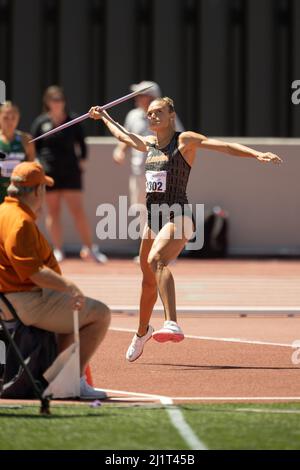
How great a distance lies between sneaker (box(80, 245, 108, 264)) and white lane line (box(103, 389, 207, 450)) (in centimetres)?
983

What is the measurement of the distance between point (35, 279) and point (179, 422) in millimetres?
1238

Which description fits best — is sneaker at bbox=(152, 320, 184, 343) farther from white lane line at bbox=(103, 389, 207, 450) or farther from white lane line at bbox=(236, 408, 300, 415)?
white lane line at bbox=(236, 408, 300, 415)

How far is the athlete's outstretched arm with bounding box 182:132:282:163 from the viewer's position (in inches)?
408

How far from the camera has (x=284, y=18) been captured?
25.8m

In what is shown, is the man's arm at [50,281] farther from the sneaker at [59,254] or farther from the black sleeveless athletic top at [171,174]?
the sneaker at [59,254]

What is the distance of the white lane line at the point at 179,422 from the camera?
7828 mm

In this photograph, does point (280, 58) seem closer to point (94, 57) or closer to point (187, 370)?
point (94, 57)

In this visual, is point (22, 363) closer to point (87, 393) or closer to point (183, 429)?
point (87, 393)

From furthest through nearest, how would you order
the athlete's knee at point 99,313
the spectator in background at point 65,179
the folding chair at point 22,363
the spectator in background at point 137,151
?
the spectator in background at point 65,179 → the spectator in background at point 137,151 → the athlete's knee at point 99,313 → the folding chair at point 22,363

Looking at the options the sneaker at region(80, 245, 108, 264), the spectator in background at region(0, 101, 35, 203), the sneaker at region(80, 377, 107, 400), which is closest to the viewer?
the sneaker at region(80, 377, 107, 400)

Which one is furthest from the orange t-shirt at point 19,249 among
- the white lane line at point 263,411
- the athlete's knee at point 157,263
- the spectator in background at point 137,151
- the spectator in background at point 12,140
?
the spectator in background at point 137,151

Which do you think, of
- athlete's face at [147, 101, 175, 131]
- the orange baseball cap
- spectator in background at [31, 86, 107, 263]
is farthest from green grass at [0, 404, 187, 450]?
spectator in background at [31, 86, 107, 263]

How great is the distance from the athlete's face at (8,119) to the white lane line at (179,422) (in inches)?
225

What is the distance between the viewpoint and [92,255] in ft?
64.5
